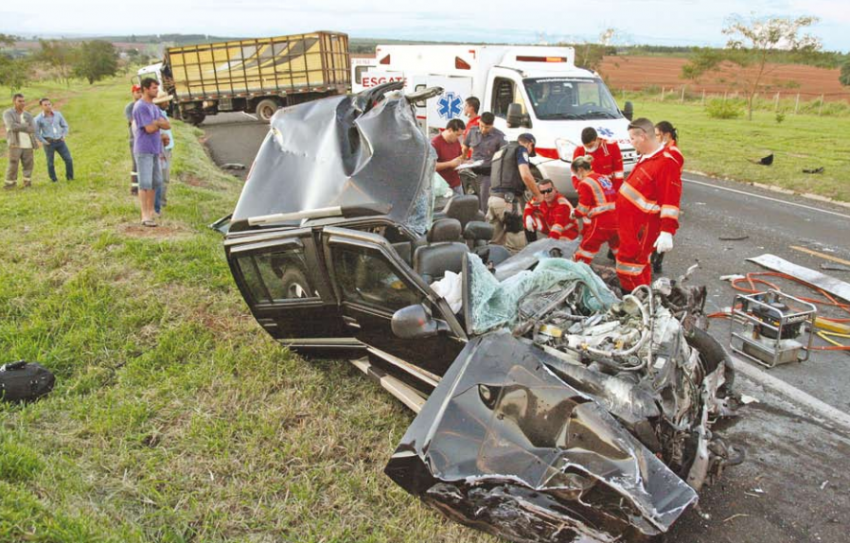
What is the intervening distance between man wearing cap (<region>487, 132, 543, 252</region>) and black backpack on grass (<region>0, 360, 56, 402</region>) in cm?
477

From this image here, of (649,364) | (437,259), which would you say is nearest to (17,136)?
(437,259)

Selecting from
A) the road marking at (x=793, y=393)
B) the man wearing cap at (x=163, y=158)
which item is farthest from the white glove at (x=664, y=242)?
the man wearing cap at (x=163, y=158)

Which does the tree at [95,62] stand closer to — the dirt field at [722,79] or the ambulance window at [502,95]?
the dirt field at [722,79]

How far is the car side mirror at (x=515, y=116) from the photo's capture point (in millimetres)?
9742

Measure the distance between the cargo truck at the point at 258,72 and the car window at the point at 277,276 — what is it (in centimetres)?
1913

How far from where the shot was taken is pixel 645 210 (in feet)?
18.6

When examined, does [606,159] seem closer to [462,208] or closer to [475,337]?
[462,208]

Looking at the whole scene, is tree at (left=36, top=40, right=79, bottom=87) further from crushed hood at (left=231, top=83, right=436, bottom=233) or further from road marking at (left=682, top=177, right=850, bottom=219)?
crushed hood at (left=231, top=83, right=436, bottom=233)

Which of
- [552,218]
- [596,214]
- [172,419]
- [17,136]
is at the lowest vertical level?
[172,419]

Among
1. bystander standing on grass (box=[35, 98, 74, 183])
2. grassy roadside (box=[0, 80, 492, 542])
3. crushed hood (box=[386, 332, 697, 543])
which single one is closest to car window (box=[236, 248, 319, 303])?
grassy roadside (box=[0, 80, 492, 542])

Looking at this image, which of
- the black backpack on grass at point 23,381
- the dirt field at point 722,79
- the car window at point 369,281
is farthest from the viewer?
the dirt field at point 722,79

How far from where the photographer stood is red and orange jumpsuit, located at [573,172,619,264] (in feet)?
21.6

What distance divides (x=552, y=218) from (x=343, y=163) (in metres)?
3.87

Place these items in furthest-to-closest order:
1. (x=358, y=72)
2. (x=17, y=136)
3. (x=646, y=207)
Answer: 1. (x=358, y=72)
2. (x=17, y=136)
3. (x=646, y=207)
